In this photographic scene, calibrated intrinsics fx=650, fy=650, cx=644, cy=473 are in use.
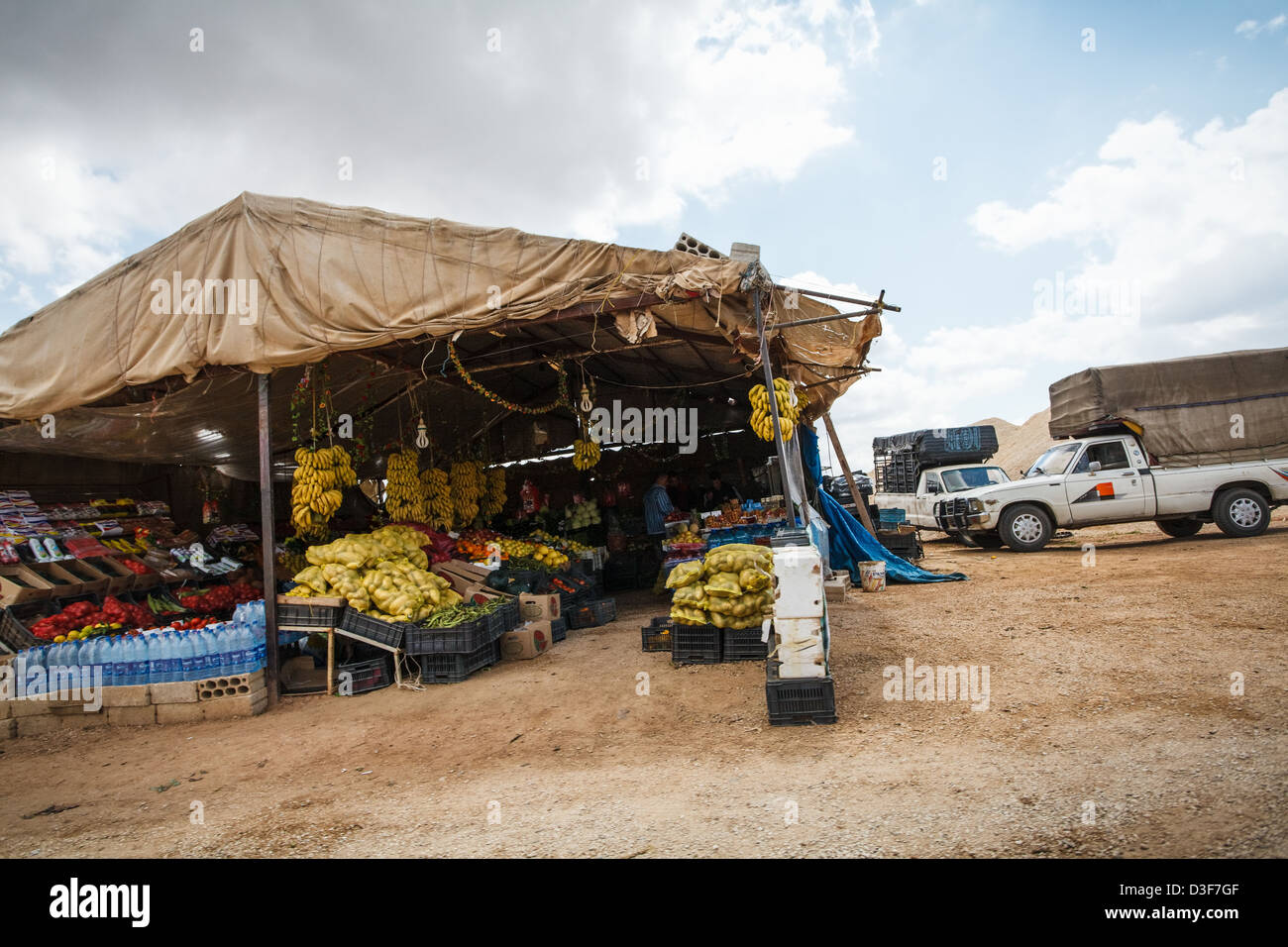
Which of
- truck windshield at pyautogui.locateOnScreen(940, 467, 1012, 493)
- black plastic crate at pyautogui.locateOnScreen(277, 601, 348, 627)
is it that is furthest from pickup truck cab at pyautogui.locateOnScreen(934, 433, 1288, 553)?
black plastic crate at pyautogui.locateOnScreen(277, 601, 348, 627)

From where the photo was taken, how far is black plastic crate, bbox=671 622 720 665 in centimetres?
658

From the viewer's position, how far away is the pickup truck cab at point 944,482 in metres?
14.8

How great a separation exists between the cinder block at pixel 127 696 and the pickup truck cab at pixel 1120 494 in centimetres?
1348

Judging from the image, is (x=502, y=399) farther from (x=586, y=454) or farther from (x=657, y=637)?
(x=657, y=637)

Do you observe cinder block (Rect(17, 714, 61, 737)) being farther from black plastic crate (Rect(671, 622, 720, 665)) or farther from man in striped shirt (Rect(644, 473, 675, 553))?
man in striped shirt (Rect(644, 473, 675, 553))

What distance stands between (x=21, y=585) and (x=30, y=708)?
191cm

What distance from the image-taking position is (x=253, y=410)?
31.7 ft

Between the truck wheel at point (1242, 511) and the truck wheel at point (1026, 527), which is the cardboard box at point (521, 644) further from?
the truck wheel at point (1242, 511)

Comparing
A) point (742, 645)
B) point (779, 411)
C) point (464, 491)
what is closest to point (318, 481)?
point (464, 491)

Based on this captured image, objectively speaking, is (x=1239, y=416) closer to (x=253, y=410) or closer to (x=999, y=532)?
(x=999, y=532)

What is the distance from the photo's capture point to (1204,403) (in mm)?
11906

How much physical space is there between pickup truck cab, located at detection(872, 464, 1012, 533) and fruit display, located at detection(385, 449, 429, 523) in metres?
10.3

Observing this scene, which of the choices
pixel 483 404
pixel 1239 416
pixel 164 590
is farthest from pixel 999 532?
pixel 164 590

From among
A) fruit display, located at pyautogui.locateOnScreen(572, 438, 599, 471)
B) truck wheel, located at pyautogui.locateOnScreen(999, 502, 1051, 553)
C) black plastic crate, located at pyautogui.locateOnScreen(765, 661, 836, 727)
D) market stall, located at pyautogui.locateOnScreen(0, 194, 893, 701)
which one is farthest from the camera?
truck wheel, located at pyautogui.locateOnScreen(999, 502, 1051, 553)
